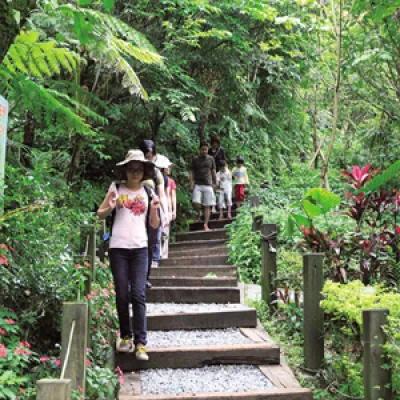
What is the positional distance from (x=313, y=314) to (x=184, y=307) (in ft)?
7.66

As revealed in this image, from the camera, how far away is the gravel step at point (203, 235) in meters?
11.5

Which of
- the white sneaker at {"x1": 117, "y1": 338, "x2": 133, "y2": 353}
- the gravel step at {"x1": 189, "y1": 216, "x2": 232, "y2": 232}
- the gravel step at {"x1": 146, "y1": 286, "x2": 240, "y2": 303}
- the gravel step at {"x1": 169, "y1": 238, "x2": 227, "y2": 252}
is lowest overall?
the white sneaker at {"x1": 117, "y1": 338, "x2": 133, "y2": 353}

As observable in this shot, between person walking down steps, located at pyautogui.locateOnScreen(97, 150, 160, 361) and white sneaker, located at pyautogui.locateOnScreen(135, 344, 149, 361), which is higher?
person walking down steps, located at pyautogui.locateOnScreen(97, 150, 160, 361)

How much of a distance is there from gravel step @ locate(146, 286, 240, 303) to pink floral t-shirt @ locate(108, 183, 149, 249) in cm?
229

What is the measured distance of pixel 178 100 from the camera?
33.8 feet

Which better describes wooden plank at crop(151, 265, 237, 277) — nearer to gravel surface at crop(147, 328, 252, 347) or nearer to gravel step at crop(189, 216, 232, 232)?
gravel surface at crop(147, 328, 252, 347)

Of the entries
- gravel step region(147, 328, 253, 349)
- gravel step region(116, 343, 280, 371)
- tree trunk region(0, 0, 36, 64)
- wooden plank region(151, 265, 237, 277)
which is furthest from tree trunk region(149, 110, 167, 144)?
tree trunk region(0, 0, 36, 64)

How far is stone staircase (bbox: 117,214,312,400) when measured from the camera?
4363mm

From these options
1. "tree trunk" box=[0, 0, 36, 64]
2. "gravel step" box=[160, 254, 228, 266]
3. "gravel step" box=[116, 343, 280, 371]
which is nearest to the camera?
"tree trunk" box=[0, 0, 36, 64]

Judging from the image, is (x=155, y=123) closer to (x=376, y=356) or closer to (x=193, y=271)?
(x=193, y=271)

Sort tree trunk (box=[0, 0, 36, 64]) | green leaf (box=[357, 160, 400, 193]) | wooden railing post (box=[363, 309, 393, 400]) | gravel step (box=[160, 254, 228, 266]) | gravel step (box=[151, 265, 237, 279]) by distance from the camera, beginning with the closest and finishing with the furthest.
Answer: green leaf (box=[357, 160, 400, 193]) < wooden railing post (box=[363, 309, 393, 400]) < tree trunk (box=[0, 0, 36, 64]) < gravel step (box=[151, 265, 237, 279]) < gravel step (box=[160, 254, 228, 266])

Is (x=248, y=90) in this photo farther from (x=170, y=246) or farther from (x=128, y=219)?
(x=128, y=219)

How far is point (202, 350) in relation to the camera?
500cm

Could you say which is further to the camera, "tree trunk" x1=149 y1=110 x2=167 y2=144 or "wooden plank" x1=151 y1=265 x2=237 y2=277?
"tree trunk" x1=149 y1=110 x2=167 y2=144
